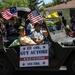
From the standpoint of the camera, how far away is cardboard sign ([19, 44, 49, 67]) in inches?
277

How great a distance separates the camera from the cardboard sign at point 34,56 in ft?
23.1

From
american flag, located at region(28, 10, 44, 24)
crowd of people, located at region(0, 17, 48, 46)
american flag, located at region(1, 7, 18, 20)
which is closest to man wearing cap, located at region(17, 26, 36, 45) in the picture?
crowd of people, located at region(0, 17, 48, 46)

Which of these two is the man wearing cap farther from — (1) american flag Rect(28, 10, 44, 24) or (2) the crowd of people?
(1) american flag Rect(28, 10, 44, 24)

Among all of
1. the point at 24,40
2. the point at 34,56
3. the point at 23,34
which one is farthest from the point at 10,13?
the point at 34,56

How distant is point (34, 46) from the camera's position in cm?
707

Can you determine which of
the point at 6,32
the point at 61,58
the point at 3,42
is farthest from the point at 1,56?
the point at 61,58

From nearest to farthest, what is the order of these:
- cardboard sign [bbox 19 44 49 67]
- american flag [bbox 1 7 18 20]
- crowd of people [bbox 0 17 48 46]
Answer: cardboard sign [bbox 19 44 49 67] → crowd of people [bbox 0 17 48 46] → american flag [bbox 1 7 18 20]

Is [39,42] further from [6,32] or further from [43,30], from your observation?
[6,32]

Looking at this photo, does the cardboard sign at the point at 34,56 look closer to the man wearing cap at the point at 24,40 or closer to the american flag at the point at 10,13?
the man wearing cap at the point at 24,40

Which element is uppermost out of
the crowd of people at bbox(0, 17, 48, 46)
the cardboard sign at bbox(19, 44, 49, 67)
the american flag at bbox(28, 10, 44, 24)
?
the american flag at bbox(28, 10, 44, 24)

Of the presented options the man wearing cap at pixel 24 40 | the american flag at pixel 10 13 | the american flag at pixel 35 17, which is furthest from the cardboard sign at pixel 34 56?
the american flag at pixel 10 13

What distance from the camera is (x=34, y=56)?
280 inches

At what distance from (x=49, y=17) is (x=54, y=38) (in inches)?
29.7

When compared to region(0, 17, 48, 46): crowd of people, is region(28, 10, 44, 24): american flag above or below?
above
